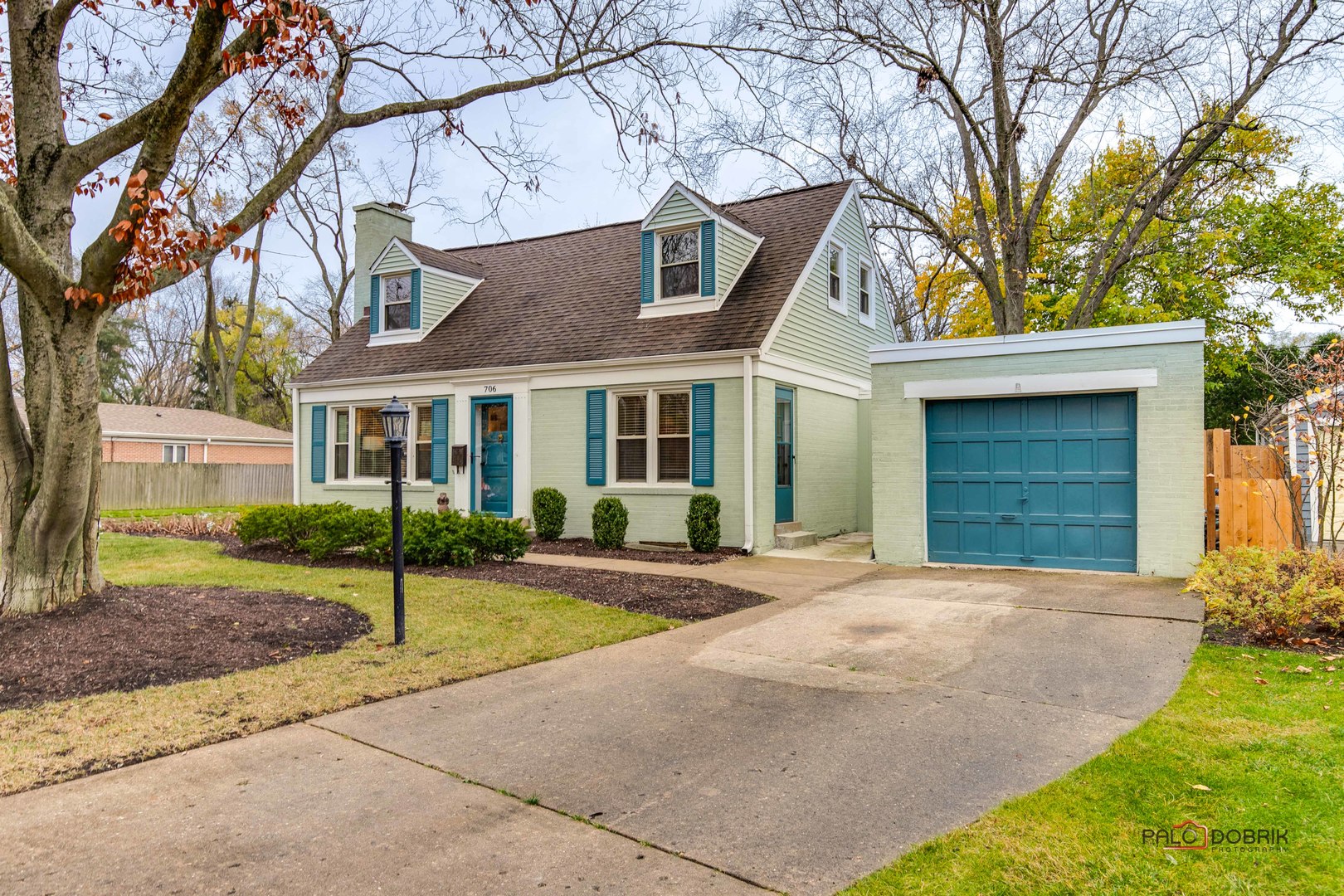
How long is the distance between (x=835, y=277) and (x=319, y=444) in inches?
449

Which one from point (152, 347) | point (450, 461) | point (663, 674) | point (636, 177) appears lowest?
point (663, 674)

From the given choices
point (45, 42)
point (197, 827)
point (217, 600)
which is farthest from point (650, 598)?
point (45, 42)

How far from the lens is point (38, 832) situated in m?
3.28

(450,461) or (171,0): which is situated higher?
(171,0)

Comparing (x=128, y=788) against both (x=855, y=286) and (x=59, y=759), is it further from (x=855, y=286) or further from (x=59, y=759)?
(x=855, y=286)

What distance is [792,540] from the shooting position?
13.0 m

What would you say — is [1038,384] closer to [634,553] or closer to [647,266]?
[634,553]

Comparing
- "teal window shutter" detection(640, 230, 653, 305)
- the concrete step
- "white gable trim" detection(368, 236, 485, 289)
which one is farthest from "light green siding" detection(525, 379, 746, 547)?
"white gable trim" detection(368, 236, 485, 289)

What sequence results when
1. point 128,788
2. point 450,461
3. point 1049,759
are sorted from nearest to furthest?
point 128,788 → point 1049,759 → point 450,461

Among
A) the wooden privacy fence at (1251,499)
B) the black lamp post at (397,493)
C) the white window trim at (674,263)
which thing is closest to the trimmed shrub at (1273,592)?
the wooden privacy fence at (1251,499)

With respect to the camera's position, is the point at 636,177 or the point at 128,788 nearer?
the point at 128,788

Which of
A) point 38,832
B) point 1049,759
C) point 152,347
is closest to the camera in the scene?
point 38,832

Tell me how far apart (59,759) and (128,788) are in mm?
639

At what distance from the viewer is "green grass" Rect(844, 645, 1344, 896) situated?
285 centimetres
